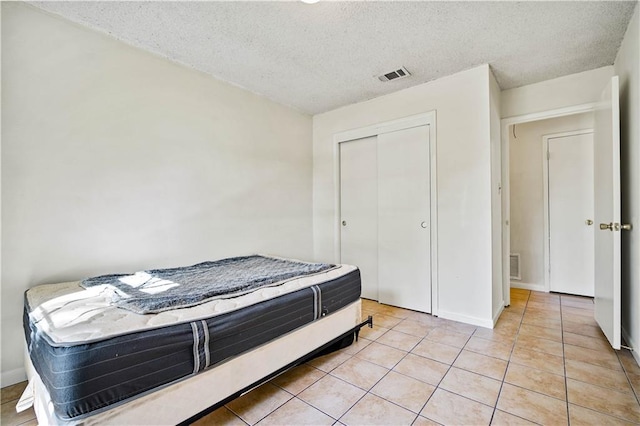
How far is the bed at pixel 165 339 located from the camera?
1017 mm

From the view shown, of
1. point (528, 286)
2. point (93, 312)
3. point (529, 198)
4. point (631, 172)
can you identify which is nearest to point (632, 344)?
point (631, 172)

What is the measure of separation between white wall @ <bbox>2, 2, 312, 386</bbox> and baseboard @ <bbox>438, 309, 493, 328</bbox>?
2.21 metres

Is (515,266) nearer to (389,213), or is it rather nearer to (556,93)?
(389,213)

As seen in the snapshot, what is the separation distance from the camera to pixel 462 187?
9.22 feet

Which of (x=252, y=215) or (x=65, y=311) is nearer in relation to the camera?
(x=65, y=311)

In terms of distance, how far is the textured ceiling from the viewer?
6.26 feet

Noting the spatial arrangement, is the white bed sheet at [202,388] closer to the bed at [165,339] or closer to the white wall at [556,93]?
the bed at [165,339]

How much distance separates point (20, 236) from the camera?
1.81m

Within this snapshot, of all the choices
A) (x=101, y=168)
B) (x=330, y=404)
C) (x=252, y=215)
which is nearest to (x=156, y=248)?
(x=101, y=168)

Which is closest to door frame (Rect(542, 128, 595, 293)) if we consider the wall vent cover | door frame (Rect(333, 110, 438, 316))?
the wall vent cover

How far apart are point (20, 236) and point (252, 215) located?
1851 mm

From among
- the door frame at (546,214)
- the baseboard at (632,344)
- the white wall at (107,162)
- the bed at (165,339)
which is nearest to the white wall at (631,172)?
the baseboard at (632,344)

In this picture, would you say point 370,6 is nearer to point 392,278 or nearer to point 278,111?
point 278,111

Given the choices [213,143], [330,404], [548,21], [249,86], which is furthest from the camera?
[249,86]
